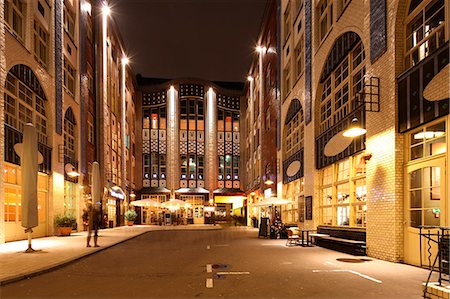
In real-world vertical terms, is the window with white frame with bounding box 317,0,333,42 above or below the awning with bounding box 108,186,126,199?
above

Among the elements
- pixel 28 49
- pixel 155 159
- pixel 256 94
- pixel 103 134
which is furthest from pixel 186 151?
pixel 28 49

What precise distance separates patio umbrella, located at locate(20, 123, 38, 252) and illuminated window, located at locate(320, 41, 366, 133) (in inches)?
424

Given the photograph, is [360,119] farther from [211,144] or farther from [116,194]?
[211,144]

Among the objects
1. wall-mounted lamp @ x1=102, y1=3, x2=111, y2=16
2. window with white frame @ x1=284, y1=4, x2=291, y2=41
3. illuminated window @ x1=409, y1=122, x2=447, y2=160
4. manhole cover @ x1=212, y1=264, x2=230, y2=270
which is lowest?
manhole cover @ x1=212, y1=264, x2=230, y2=270

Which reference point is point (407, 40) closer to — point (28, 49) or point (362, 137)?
point (362, 137)

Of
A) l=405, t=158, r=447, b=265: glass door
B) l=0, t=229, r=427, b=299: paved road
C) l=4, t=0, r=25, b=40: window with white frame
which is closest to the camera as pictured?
l=0, t=229, r=427, b=299: paved road

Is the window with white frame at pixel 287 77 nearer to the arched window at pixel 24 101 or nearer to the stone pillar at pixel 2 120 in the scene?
the arched window at pixel 24 101

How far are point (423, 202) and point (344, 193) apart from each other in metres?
5.32

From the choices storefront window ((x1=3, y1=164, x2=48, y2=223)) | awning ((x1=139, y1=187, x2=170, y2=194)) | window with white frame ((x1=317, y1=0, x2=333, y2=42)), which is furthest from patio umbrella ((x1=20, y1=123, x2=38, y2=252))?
awning ((x1=139, y1=187, x2=170, y2=194))

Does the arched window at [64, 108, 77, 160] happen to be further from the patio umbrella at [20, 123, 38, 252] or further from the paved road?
→ the paved road

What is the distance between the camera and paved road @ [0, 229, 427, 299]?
6883 millimetres

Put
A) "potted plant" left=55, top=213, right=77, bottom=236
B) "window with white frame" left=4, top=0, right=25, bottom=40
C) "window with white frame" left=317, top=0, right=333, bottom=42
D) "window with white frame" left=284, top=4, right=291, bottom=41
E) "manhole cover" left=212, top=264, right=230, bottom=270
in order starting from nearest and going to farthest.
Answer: "manhole cover" left=212, top=264, right=230, bottom=270, "window with white frame" left=317, top=0, right=333, bottom=42, "window with white frame" left=4, top=0, right=25, bottom=40, "potted plant" left=55, top=213, right=77, bottom=236, "window with white frame" left=284, top=4, right=291, bottom=41

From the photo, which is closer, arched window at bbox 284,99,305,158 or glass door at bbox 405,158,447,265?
glass door at bbox 405,158,447,265

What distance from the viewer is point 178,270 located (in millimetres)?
9539
